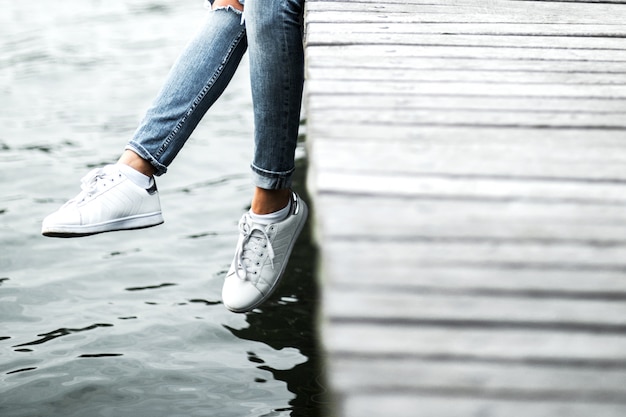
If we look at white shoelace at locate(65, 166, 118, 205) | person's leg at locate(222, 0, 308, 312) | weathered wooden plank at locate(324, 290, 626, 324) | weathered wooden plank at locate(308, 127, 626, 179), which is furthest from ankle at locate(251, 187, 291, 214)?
weathered wooden plank at locate(324, 290, 626, 324)

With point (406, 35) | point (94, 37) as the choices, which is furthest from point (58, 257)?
point (94, 37)

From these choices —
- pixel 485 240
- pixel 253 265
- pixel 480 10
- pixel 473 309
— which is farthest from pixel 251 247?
pixel 473 309

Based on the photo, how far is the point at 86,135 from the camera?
4211mm

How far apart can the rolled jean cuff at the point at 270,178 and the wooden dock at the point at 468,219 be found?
35cm

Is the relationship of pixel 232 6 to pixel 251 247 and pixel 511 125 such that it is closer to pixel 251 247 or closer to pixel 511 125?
pixel 251 247

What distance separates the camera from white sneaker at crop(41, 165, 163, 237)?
2105 mm

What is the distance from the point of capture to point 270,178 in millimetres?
2129

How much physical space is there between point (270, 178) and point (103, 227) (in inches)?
15.3

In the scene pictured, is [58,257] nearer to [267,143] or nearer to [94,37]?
[267,143]

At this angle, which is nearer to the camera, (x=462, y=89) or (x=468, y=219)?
(x=468, y=219)

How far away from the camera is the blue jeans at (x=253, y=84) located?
2.06 m

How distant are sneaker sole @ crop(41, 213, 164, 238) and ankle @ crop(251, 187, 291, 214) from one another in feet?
0.76

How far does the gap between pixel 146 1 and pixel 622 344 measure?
6.49 metres

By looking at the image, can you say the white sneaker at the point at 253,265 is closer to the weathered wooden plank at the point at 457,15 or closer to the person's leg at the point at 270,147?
the person's leg at the point at 270,147
